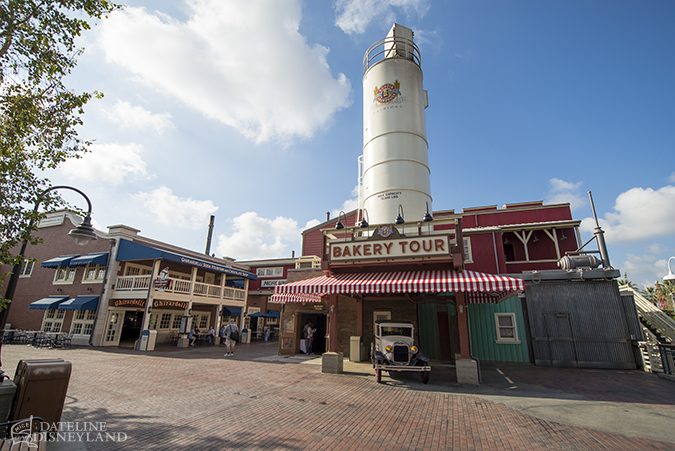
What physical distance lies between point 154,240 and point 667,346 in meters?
28.4

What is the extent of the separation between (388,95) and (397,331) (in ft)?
40.7

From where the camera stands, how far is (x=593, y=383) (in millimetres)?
10062

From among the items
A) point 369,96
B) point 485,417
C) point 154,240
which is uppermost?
point 369,96

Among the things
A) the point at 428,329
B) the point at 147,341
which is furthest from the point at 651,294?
the point at 147,341

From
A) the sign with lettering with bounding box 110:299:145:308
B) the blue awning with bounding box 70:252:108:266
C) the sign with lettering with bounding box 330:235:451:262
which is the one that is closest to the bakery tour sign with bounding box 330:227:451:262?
the sign with lettering with bounding box 330:235:451:262

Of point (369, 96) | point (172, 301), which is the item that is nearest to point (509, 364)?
point (369, 96)

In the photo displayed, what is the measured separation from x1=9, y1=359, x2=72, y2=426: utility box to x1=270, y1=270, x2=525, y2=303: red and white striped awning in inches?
286

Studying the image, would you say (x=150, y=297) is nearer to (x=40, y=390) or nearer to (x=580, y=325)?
(x=40, y=390)

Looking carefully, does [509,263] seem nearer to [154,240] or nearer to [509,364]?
[509,364]

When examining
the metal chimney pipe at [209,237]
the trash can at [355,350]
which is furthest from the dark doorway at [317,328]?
the metal chimney pipe at [209,237]

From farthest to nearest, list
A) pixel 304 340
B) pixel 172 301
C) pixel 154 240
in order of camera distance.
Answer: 1. pixel 154 240
2. pixel 172 301
3. pixel 304 340

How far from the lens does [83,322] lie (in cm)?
2055

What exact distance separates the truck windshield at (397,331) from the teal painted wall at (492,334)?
5.99 metres

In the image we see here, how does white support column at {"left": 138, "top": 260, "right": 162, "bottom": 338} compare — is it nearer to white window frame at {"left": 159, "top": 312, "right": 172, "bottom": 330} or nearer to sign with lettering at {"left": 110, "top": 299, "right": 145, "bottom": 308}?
sign with lettering at {"left": 110, "top": 299, "right": 145, "bottom": 308}
